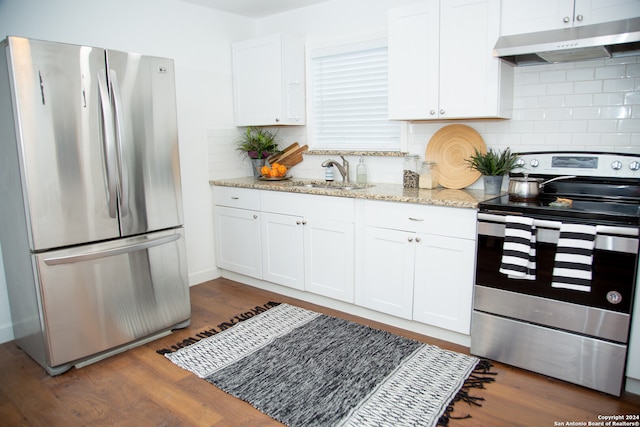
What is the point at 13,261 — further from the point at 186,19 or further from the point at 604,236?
the point at 604,236

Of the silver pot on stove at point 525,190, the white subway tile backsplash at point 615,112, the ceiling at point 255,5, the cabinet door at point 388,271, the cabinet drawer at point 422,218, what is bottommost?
the cabinet door at point 388,271

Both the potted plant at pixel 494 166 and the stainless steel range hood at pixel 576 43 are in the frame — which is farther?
the potted plant at pixel 494 166

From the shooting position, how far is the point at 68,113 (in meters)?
2.43

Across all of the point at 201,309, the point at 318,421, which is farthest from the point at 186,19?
the point at 318,421

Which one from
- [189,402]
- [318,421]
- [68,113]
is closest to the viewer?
[318,421]

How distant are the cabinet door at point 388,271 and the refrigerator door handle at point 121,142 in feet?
5.18

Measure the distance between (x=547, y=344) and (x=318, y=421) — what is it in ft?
4.27

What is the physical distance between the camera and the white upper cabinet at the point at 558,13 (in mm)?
2285

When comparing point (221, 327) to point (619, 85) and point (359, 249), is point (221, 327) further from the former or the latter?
point (619, 85)

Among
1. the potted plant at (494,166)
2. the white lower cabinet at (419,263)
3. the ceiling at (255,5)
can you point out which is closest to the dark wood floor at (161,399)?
the white lower cabinet at (419,263)

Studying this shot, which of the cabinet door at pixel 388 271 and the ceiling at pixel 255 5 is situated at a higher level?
the ceiling at pixel 255 5

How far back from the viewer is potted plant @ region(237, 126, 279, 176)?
13.7 ft

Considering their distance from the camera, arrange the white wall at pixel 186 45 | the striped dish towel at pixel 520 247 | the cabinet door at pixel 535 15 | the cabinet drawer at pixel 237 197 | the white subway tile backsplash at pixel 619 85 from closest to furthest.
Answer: the striped dish towel at pixel 520 247, the cabinet door at pixel 535 15, the white subway tile backsplash at pixel 619 85, the white wall at pixel 186 45, the cabinet drawer at pixel 237 197

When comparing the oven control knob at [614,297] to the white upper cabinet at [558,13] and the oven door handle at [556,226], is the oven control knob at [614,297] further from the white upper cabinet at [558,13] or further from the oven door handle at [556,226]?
the white upper cabinet at [558,13]
